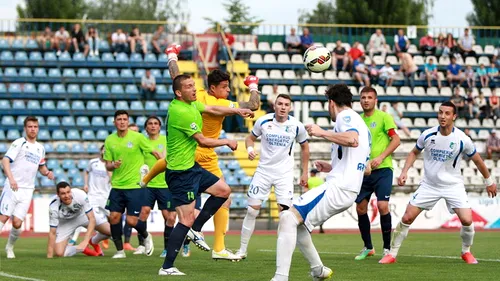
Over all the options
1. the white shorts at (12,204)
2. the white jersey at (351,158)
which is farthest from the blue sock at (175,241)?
the white shorts at (12,204)

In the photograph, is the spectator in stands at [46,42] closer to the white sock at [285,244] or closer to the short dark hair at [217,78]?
the short dark hair at [217,78]

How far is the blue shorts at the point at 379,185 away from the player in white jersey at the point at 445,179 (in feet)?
3.61

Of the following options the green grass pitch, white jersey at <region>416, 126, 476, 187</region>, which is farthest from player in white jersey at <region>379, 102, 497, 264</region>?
the green grass pitch

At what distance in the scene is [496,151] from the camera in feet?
108

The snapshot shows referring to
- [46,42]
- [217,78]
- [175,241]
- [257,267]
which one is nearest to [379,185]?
[257,267]

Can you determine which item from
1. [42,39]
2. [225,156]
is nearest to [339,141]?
[225,156]

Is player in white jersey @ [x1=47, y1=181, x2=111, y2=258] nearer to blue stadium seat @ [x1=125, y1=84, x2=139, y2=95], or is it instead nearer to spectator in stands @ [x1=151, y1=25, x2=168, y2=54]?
blue stadium seat @ [x1=125, y1=84, x2=139, y2=95]

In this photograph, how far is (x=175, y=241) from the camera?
11.6m

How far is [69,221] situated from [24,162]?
1258mm

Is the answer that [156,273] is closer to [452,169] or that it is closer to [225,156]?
[452,169]

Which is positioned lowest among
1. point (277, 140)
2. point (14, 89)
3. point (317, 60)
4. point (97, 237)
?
point (97, 237)

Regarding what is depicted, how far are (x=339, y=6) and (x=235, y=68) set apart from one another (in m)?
21.4

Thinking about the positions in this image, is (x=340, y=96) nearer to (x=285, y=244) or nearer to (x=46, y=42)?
(x=285, y=244)

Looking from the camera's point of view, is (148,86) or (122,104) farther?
(148,86)
